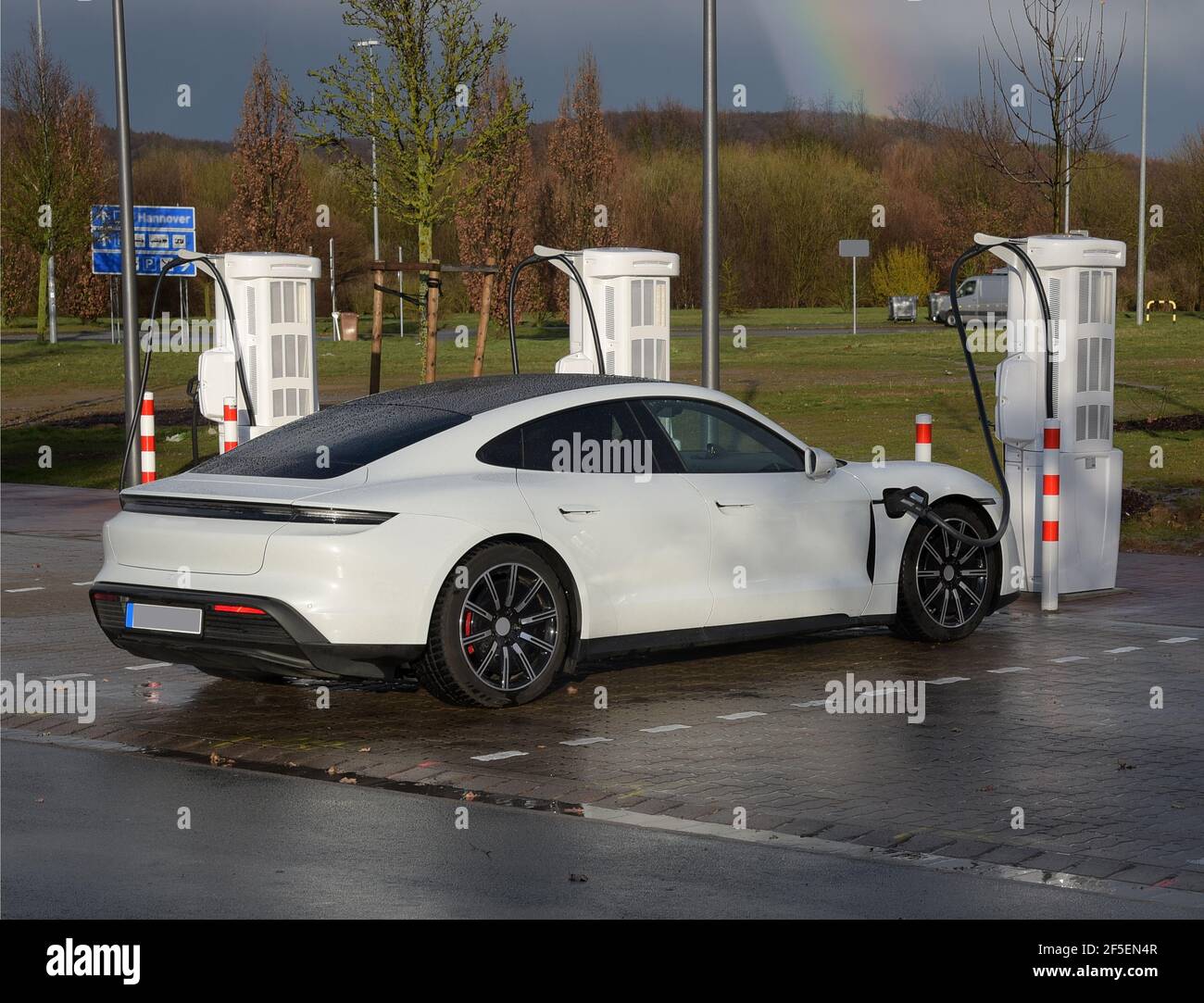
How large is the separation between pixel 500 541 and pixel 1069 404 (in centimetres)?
544

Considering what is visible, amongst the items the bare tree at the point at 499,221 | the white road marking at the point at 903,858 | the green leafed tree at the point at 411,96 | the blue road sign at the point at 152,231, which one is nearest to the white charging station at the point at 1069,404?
the white road marking at the point at 903,858

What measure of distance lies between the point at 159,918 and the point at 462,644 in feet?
10.7

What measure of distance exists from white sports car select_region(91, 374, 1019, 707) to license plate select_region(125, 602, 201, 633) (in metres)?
0.01

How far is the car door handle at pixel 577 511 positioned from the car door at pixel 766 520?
715 millimetres

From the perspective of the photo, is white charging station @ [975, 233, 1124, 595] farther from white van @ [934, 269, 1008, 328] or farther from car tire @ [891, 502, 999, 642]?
white van @ [934, 269, 1008, 328]

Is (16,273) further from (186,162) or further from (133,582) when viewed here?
(133,582)

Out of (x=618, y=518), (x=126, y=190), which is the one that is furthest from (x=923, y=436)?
(x=126, y=190)

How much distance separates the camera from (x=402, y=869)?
20.1 feet

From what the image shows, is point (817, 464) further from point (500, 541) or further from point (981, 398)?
point (981, 398)

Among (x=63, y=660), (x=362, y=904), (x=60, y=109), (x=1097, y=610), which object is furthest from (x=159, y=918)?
(x=60, y=109)

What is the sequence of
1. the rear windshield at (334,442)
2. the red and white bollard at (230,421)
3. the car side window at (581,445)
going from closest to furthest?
1. the rear windshield at (334,442)
2. the car side window at (581,445)
3. the red and white bollard at (230,421)

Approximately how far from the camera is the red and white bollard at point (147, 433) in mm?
15914

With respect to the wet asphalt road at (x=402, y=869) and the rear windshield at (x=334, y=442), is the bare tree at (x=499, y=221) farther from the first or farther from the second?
the wet asphalt road at (x=402, y=869)

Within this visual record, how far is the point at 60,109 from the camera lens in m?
61.6
